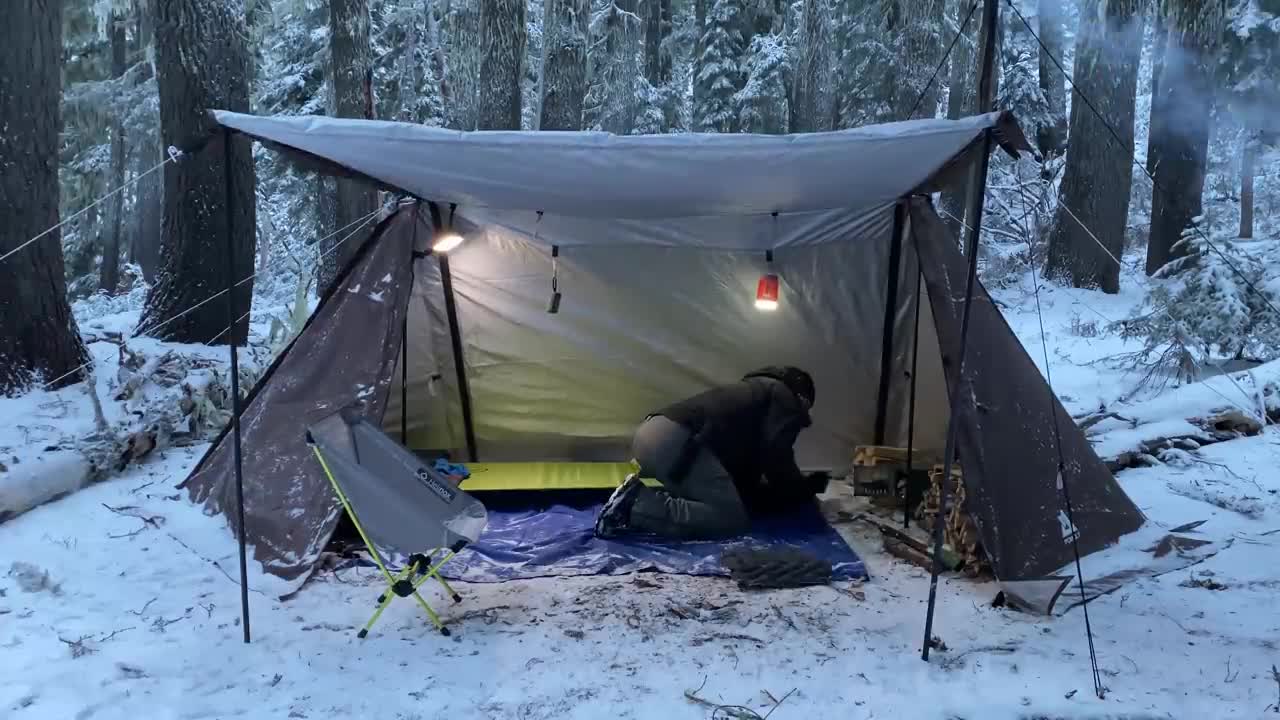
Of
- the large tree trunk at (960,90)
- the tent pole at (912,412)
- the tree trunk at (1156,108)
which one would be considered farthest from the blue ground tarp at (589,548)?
the large tree trunk at (960,90)

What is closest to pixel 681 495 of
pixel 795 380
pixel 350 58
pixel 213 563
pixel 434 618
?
pixel 795 380

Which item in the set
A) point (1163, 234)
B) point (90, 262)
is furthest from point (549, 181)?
point (90, 262)

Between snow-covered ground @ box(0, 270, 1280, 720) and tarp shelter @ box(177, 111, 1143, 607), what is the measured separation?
348mm

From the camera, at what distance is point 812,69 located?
12.3 metres

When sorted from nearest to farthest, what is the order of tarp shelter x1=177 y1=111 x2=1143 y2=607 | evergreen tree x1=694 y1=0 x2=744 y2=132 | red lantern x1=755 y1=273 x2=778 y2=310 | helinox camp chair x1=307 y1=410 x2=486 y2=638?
helinox camp chair x1=307 y1=410 x2=486 y2=638, tarp shelter x1=177 y1=111 x2=1143 y2=607, red lantern x1=755 y1=273 x2=778 y2=310, evergreen tree x1=694 y1=0 x2=744 y2=132

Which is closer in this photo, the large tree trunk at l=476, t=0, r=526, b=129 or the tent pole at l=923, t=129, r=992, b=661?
the tent pole at l=923, t=129, r=992, b=661

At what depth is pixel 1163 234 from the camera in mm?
10023

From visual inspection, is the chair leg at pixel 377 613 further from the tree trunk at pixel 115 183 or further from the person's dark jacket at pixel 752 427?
the tree trunk at pixel 115 183

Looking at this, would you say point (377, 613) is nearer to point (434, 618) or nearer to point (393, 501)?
point (434, 618)

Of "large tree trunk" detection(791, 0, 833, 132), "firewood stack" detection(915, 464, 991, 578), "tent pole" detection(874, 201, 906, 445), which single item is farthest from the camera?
"large tree trunk" detection(791, 0, 833, 132)

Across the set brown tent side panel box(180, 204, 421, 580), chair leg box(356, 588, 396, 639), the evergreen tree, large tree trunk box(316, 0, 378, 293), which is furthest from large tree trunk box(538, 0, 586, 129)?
the evergreen tree

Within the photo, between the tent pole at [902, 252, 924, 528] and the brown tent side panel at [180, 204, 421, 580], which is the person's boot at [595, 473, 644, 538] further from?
the tent pole at [902, 252, 924, 528]

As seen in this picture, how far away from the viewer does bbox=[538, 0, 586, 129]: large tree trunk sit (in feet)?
30.1

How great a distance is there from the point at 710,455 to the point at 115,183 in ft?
57.2
